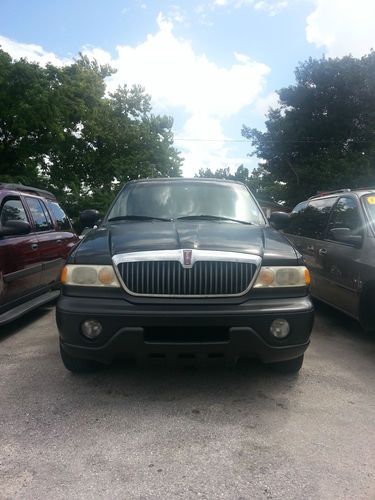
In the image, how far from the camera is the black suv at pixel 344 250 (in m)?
4.44

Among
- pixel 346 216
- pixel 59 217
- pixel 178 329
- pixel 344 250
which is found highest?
pixel 346 216

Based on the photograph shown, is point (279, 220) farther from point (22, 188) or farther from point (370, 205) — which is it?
point (22, 188)

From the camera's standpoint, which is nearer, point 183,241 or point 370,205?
point 183,241

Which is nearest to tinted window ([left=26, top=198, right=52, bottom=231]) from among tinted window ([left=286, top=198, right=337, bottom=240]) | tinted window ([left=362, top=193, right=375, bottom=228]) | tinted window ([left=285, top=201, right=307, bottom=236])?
tinted window ([left=285, top=201, right=307, bottom=236])

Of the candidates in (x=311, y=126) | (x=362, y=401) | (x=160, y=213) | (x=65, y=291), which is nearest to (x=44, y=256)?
(x=160, y=213)

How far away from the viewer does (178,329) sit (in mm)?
3047

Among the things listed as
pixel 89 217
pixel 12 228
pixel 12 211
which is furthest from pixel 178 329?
pixel 12 211

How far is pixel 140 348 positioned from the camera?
3.00m

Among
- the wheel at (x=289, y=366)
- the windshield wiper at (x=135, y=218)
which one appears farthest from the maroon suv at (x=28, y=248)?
the wheel at (x=289, y=366)

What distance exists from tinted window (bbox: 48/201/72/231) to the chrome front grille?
4198 millimetres

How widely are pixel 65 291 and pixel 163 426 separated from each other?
118cm

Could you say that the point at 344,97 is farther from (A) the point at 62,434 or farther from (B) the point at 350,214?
(A) the point at 62,434

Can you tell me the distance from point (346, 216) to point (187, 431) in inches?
135

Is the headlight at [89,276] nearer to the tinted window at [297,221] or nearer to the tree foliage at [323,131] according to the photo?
the tinted window at [297,221]
